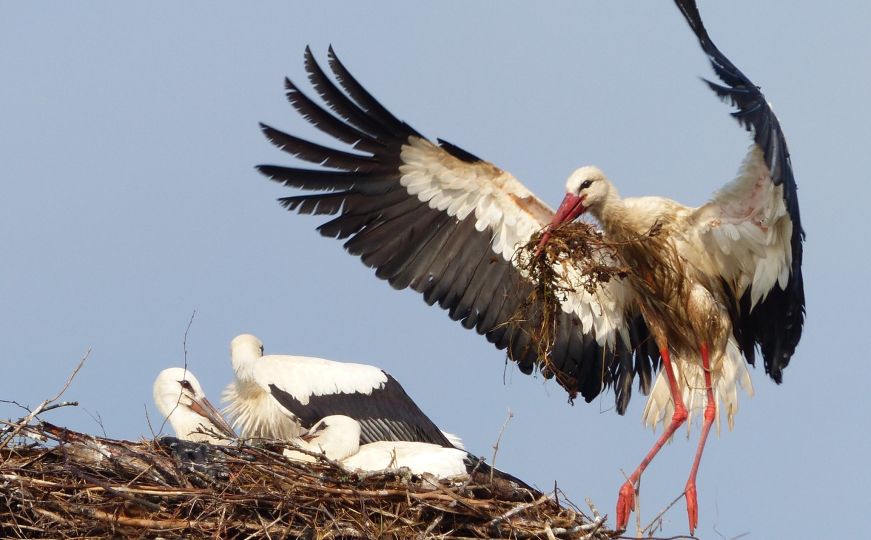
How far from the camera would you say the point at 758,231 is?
928 cm

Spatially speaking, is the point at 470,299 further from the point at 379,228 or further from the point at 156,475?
the point at 156,475

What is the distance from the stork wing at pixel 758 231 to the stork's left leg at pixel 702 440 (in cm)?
24

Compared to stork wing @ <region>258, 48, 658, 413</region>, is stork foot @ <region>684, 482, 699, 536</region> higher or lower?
lower

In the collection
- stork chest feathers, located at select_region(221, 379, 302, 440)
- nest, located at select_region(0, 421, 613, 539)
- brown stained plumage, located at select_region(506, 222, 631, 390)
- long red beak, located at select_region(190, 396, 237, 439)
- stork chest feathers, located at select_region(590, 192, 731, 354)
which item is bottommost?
nest, located at select_region(0, 421, 613, 539)

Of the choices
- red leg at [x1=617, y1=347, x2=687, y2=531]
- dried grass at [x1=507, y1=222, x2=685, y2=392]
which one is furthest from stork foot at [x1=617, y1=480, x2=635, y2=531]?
dried grass at [x1=507, y1=222, x2=685, y2=392]

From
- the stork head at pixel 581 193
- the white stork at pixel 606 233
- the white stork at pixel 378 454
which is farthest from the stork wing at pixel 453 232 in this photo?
the white stork at pixel 378 454

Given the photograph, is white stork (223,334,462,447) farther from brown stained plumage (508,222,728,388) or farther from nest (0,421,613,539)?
nest (0,421,613,539)

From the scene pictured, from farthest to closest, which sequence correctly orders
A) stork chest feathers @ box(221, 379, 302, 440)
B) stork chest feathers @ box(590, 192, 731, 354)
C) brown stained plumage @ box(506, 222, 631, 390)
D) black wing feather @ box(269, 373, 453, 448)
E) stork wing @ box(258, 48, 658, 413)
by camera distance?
stork chest feathers @ box(221, 379, 302, 440) → black wing feather @ box(269, 373, 453, 448) → stork wing @ box(258, 48, 658, 413) → stork chest feathers @ box(590, 192, 731, 354) → brown stained plumage @ box(506, 222, 631, 390)

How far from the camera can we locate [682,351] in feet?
32.8

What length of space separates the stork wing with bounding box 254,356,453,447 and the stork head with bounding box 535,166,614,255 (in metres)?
1.74

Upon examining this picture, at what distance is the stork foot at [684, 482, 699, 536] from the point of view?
9203mm

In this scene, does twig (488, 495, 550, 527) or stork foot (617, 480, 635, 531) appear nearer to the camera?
twig (488, 495, 550, 527)

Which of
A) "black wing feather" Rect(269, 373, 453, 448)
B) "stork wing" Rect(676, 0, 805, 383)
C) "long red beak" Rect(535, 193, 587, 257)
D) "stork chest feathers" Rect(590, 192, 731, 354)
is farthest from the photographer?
"black wing feather" Rect(269, 373, 453, 448)

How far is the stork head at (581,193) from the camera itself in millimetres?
9430
